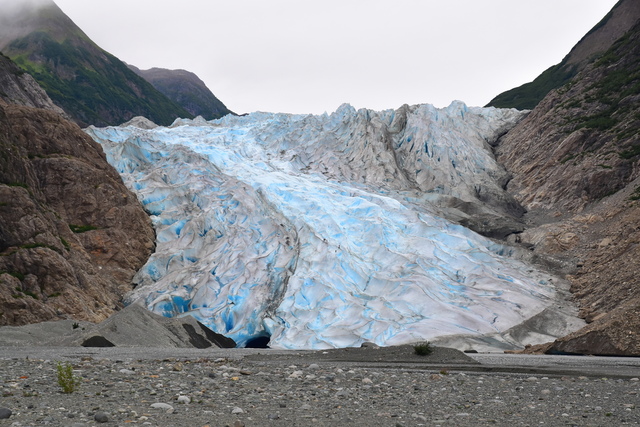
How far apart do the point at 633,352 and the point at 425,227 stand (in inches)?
694

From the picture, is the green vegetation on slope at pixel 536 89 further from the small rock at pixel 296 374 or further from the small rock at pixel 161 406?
the small rock at pixel 161 406

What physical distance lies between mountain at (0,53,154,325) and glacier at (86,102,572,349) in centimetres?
210

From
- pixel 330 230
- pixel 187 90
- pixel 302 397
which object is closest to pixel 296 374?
pixel 302 397

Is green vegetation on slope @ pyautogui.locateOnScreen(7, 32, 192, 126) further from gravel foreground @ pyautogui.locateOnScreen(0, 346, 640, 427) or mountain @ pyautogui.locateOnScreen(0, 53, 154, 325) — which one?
gravel foreground @ pyautogui.locateOnScreen(0, 346, 640, 427)

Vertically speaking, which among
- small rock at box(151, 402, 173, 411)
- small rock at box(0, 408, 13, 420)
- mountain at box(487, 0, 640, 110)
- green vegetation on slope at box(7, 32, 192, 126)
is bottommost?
small rock at box(0, 408, 13, 420)

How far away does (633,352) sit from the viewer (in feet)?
52.6

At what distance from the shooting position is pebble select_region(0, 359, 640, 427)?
240 inches

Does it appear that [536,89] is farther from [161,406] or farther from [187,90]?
[187,90]

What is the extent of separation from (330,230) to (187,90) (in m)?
108

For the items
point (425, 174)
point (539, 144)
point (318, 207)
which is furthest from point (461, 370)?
point (539, 144)

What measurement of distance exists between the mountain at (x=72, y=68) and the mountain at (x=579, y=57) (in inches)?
2273

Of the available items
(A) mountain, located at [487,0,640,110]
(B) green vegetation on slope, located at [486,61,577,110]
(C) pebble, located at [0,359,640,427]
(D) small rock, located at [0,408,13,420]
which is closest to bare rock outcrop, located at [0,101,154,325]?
(C) pebble, located at [0,359,640,427]

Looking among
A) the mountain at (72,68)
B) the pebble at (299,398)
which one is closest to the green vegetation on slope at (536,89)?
the mountain at (72,68)

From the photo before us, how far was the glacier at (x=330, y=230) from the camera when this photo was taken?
88.3 feet
